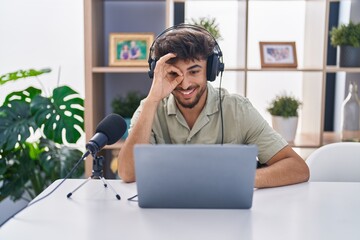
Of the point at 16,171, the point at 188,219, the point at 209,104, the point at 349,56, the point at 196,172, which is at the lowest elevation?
the point at 16,171

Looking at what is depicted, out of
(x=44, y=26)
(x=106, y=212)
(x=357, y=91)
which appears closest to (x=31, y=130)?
(x=44, y=26)

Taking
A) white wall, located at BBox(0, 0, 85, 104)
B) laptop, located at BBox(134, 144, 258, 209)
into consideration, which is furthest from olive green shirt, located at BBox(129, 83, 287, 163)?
white wall, located at BBox(0, 0, 85, 104)

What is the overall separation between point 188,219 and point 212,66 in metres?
0.71

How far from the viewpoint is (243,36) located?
2773 millimetres

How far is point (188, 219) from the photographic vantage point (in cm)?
117

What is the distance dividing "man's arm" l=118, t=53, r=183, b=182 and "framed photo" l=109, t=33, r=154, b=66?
113cm

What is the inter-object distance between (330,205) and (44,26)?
95.5 inches

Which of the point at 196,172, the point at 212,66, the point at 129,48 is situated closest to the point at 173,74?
the point at 212,66

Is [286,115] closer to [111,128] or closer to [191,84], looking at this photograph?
[191,84]

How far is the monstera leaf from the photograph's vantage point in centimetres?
271

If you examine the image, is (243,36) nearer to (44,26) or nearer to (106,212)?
(44,26)

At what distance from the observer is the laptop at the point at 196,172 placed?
114 centimetres

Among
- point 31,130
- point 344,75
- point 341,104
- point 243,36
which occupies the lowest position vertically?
point 31,130

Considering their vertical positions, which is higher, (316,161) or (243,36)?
(243,36)
